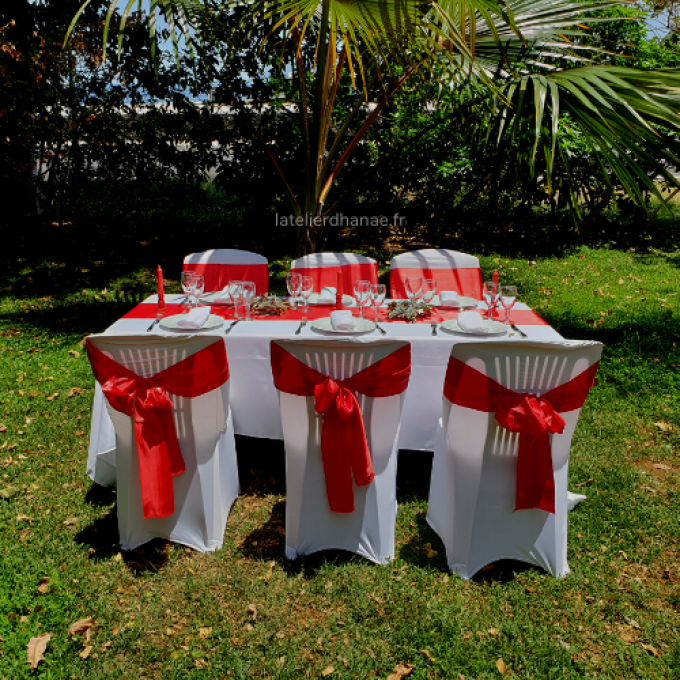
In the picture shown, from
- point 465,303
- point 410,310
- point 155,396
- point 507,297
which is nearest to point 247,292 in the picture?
point 410,310

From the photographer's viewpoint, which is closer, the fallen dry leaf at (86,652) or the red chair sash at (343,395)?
the fallen dry leaf at (86,652)

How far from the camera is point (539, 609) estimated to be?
2.22 metres

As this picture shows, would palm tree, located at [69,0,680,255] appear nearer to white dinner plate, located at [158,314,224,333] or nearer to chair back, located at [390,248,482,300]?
chair back, located at [390,248,482,300]

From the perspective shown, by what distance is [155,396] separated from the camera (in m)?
2.28

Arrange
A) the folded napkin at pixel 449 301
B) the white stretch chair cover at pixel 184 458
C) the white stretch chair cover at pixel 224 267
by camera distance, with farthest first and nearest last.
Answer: the white stretch chair cover at pixel 224 267
the folded napkin at pixel 449 301
the white stretch chair cover at pixel 184 458

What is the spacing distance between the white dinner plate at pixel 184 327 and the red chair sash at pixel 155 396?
60 centimetres

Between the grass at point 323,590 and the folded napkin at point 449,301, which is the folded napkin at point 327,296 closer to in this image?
the folded napkin at point 449,301

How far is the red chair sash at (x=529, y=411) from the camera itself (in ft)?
6.95

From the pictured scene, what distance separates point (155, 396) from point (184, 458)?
33 centimetres

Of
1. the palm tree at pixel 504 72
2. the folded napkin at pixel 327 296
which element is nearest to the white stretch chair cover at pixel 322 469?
the folded napkin at pixel 327 296

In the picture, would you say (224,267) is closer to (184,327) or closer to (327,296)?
(327,296)

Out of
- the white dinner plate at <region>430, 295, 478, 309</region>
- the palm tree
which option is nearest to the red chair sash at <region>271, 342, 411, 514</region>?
the white dinner plate at <region>430, 295, 478, 309</region>

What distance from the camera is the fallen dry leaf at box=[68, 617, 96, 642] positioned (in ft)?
6.91

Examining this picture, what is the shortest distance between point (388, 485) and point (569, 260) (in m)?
6.93
